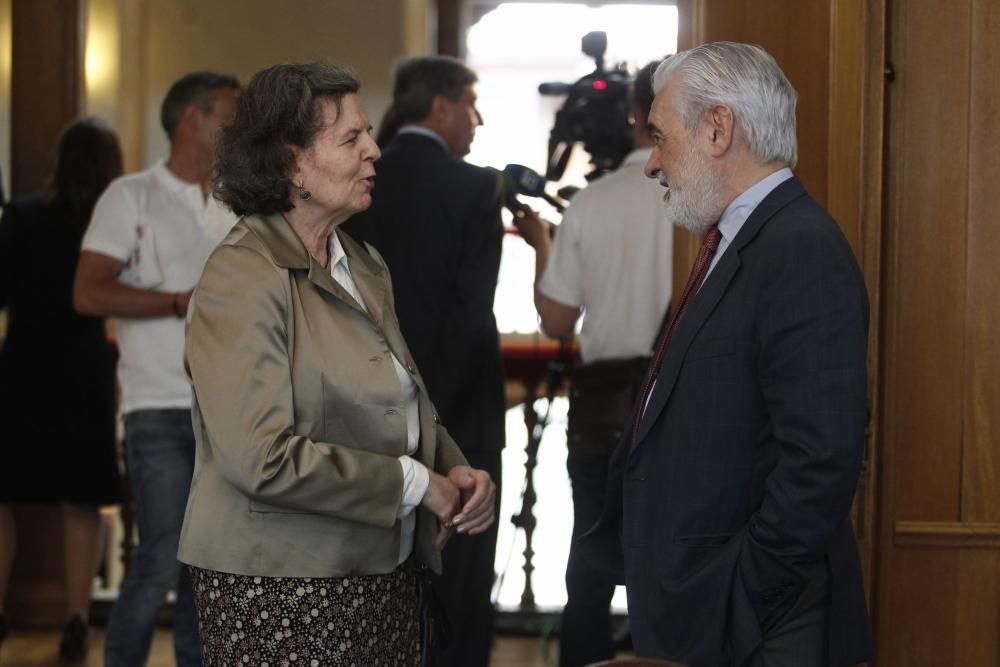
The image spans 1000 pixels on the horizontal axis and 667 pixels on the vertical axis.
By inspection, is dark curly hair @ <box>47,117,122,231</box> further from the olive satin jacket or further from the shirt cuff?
the shirt cuff

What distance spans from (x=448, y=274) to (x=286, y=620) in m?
1.49

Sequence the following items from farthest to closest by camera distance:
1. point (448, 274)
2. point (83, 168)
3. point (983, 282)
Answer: point (83, 168) < point (448, 274) < point (983, 282)

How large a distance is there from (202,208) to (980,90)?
5.96 feet

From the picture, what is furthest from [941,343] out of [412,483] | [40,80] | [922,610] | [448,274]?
[40,80]

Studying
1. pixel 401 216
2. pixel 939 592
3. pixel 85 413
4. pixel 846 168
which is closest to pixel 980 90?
pixel 846 168

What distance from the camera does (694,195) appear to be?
189 cm

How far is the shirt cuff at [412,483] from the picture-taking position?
1.94 metres

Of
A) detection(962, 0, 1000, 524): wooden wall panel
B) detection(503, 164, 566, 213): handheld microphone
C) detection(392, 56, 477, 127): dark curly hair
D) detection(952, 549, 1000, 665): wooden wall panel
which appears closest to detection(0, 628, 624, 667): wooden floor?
detection(503, 164, 566, 213): handheld microphone

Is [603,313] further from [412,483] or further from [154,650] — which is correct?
[154,650]

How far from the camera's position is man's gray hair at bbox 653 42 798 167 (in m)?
1.82

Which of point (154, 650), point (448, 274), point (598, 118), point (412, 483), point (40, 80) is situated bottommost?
point (154, 650)

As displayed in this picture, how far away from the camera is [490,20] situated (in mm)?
7633

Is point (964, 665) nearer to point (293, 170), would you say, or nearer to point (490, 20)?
point (293, 170)

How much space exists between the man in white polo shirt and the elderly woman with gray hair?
1.16 m
